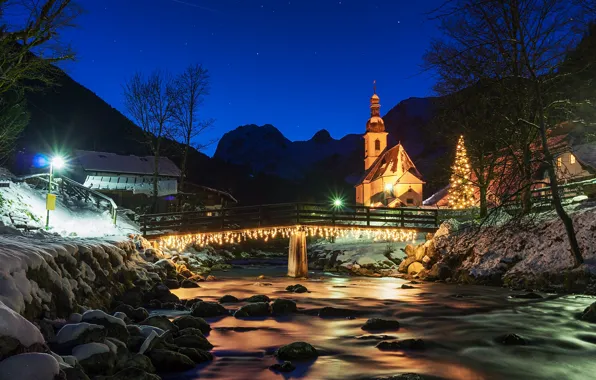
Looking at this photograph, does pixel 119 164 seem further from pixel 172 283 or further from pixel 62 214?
pixel 172 283

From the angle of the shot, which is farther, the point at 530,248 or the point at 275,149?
the point at 275,149

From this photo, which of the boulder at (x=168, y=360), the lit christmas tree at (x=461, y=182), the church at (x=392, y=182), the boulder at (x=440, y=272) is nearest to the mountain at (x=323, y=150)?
the church at (x=392, y=182)

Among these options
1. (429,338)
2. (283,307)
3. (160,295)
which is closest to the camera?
(429,338)

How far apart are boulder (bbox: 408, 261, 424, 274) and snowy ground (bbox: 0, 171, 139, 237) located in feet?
54.7

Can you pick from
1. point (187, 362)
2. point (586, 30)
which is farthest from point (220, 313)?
point (586, 30)

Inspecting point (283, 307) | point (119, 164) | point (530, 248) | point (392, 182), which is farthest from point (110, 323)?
point (392, 182)

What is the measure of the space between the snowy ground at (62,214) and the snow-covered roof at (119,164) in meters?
15.9

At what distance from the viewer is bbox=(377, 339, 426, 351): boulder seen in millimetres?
8984

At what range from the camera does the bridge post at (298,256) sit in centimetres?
2634

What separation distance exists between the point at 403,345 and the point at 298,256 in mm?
17501

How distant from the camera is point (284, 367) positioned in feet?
24.6

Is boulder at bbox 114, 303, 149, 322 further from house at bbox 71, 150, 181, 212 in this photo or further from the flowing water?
house at bbox 71, 150, 181, 212

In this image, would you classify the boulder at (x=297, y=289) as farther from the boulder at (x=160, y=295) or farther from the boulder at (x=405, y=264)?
the boulder at (x=405, y=264)

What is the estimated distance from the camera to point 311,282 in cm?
2386
